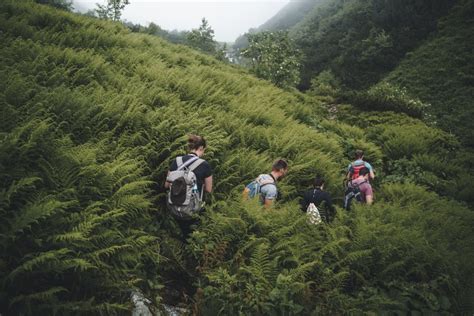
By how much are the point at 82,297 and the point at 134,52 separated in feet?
30.0

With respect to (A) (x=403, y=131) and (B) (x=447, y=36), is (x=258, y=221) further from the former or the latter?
(B) (x=447, y=36)

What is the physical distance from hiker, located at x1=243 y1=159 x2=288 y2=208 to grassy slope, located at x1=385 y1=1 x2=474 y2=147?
1020 inches

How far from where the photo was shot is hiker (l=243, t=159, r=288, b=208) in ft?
17.4

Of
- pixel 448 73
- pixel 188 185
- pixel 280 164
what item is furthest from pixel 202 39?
pixel 188 185

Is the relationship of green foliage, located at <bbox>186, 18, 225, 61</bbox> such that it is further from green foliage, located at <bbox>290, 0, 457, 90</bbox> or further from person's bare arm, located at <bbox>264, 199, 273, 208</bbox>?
person's bare arm, located at <bbox>264, 199, 273, 208</bbox>

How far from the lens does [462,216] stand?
792 cm

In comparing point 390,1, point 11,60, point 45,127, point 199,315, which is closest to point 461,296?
point 199,315

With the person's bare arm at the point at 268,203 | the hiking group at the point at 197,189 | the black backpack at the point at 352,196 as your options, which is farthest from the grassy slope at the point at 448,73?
the person's bare arm at the point at 268,203

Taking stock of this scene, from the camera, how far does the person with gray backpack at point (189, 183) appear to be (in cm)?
458

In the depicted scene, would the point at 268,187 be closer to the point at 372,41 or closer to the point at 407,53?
the point at 407,53

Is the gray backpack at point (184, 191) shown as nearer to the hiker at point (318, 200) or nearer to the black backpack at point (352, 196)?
the hiker at point (318, 200)

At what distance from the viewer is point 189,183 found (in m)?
4.59

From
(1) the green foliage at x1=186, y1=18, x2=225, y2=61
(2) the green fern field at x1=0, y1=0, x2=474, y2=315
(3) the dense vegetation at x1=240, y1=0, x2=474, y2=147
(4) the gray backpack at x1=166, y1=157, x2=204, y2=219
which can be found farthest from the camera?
(1) the green foliage at x1=186, y1=18, x2=225, y2=61

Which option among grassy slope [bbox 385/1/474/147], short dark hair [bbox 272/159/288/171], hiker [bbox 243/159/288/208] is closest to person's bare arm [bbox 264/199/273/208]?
hiker [bbox 243/159/288/208]
